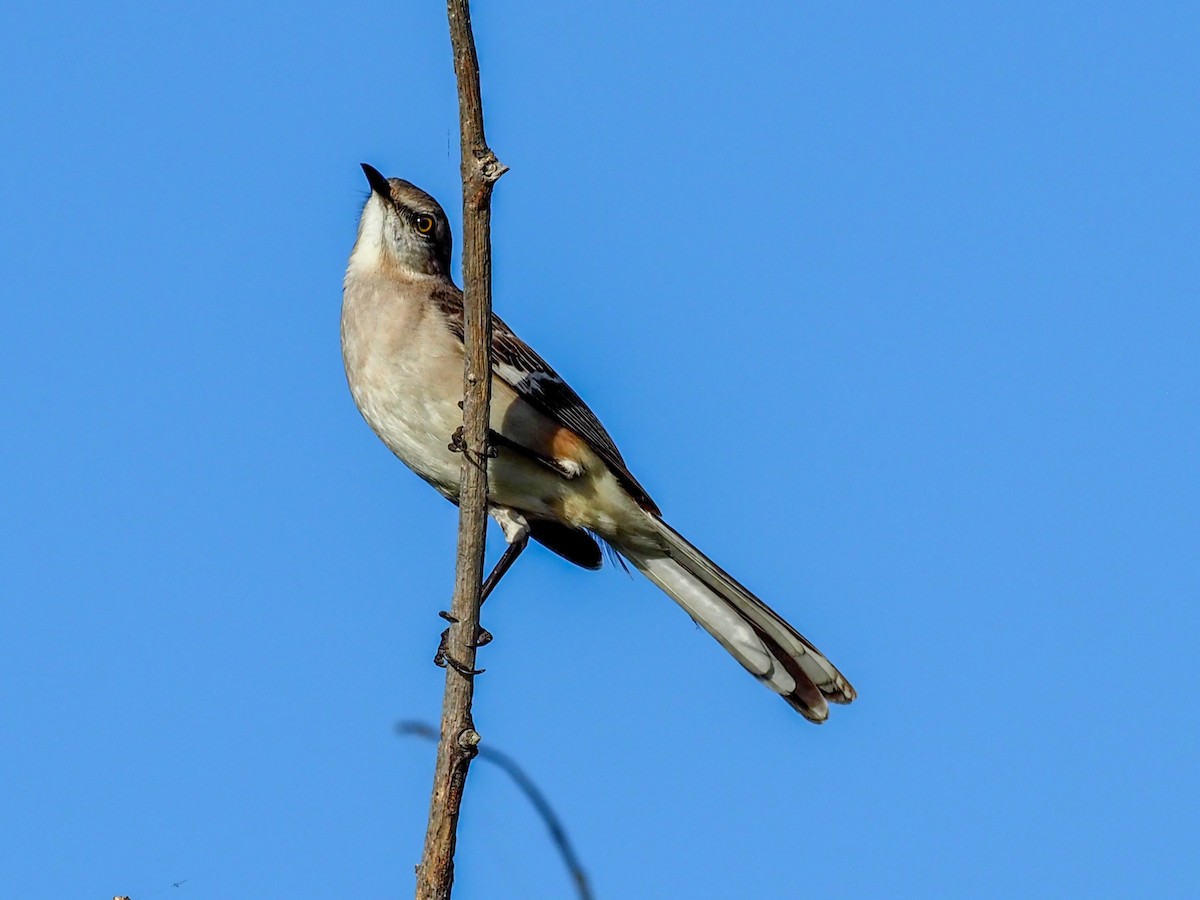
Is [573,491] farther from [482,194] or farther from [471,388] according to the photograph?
[482,194]

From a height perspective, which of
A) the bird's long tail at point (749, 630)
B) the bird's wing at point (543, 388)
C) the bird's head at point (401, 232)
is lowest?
the bird's long tail at point (749, 630)

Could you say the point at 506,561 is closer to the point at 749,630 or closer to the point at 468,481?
the point at 749,630

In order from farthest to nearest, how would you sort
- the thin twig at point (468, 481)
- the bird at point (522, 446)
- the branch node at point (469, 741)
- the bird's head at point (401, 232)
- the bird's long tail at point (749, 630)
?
the bird's head at point (401, 232) < the bird's long tail at point (749, 630) < the bird at point (522, 446) < the branch node at point (469, 741) < the thin twig at point (468, 481)

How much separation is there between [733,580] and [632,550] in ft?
2.16

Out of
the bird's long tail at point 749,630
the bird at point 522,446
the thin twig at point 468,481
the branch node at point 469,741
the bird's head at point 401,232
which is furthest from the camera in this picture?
the bird's head at point 401,232

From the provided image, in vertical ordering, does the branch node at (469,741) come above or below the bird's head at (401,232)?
below

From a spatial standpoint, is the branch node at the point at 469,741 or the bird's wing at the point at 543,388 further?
the bird's wing at the point at 543,388

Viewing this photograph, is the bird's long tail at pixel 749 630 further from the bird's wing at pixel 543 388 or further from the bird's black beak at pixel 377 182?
the bird's black beak at pixel 377 182

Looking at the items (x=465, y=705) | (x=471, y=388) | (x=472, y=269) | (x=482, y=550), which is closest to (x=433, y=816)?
(x=465, y=705)

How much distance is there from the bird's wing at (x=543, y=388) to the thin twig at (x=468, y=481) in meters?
2.09

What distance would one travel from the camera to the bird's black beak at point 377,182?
7.34m

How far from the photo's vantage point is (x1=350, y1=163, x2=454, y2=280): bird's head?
7449 mm

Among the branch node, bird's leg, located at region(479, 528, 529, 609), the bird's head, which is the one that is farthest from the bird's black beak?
the branch node

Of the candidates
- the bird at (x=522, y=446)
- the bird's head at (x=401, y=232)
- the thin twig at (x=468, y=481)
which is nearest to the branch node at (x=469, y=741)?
the thin twig at (x=468, y=481)
